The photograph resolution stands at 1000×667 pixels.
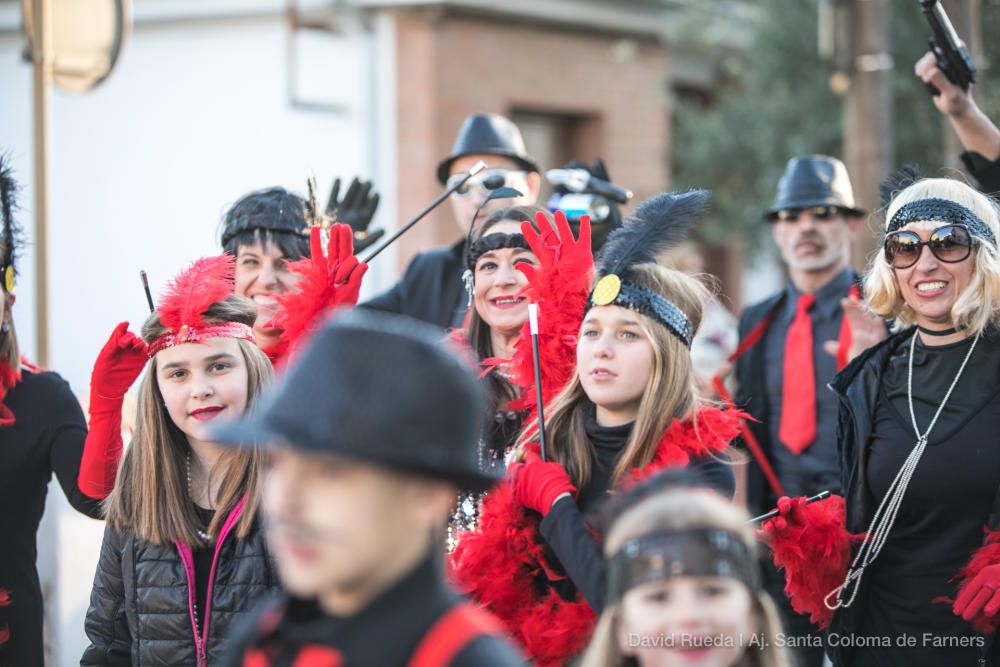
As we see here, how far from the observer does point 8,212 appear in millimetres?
4383

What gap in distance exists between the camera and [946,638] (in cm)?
354

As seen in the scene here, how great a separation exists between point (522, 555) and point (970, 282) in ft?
5.06

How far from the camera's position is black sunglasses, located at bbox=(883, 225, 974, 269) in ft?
12.1

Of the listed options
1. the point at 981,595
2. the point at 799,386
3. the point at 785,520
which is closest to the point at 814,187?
the point at 799,386

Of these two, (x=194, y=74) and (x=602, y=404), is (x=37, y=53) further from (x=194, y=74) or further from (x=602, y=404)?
(x=194, y=74)

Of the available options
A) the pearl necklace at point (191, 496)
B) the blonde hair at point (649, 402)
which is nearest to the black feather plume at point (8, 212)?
the pearl necklace at point (191, 496)

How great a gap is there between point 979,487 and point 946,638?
0.44 m

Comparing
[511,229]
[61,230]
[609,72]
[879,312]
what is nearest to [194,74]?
[61,230]

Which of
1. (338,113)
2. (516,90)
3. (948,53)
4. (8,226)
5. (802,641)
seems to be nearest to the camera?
(8,226)

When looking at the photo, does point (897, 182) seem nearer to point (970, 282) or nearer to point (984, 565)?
point (970, 282)

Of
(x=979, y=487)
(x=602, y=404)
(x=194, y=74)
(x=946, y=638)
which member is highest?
(x=194, y=74)

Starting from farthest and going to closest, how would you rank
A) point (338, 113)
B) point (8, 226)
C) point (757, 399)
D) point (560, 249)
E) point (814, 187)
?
point (338, 113) → point (814, 187) → point (757, 399) → point (8, 226) → point (560, 249)

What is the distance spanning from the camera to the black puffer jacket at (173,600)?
3.22 meters

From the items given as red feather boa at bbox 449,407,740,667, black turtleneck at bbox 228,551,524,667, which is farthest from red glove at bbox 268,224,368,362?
black turtleneck at bbox 228,551,524,667
